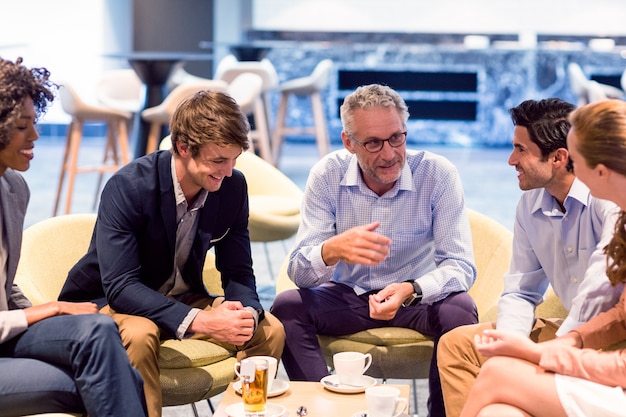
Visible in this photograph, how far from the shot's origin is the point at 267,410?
7.59 ft

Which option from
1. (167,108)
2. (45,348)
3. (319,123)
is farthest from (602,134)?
(319,123)

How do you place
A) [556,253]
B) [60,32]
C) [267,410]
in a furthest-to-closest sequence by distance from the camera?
[60,32] → [556,253] → [267,410]

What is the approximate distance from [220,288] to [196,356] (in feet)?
1.97

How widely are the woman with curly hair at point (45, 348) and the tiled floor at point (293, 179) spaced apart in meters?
1.15

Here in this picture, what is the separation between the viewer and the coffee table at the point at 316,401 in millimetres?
2354

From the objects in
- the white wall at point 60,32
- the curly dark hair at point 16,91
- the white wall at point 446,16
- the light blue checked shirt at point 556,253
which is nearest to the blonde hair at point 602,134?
the light blue checked shirt at point 556,253

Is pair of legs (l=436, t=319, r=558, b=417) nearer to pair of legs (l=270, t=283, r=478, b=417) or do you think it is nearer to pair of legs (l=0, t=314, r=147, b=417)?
pair of legs (l=270, t=283, r=478, b=417)

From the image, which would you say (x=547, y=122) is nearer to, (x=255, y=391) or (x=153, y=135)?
(x=255, y=391)

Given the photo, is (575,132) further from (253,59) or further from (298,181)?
(253,59)

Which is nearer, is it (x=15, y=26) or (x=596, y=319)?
(x=596, y=319)

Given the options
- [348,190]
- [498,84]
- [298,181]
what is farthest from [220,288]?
[498,84]

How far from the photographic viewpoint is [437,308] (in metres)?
2.95

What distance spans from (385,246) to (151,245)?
0.72m

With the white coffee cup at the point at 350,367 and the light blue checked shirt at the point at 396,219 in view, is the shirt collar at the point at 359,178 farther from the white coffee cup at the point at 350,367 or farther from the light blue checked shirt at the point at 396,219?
the white coffee cup at the point at 350,367
